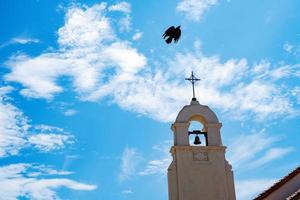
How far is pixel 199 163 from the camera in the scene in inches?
738

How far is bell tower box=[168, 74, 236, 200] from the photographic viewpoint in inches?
717

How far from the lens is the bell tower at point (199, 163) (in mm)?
18203

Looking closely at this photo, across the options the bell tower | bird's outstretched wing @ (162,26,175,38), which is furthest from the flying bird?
the bell tower

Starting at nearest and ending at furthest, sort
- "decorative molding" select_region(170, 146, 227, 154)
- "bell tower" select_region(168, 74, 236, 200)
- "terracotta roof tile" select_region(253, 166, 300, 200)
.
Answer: "terracotta roof tile" select_region(253, 166, 300, 200) → "bell tower" select_region(168, 74, 236, 200) → "decorative molding" select_region(170, 146, 227, 154)

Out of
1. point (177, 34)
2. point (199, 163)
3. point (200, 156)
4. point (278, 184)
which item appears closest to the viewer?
point (177, 34)

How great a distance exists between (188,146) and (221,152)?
1.25m

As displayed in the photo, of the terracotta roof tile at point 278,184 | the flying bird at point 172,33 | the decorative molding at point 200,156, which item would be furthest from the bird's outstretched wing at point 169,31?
the decorative molding at point 200,156

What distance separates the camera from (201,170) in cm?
1861

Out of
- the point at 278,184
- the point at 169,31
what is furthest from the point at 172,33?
the point at 278,184

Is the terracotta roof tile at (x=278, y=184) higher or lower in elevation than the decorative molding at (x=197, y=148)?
lower

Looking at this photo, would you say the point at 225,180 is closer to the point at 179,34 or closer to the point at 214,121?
the point at 214,121

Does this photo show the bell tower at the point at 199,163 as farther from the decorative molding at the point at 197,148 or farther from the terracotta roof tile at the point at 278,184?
the terracotta roof tile at the point at 278,184

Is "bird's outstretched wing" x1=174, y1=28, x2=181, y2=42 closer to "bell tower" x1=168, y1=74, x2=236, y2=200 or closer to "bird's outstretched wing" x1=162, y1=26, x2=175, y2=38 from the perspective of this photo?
"bird's outstretched wing" x1=162, y1=26, x2=175, y2=38

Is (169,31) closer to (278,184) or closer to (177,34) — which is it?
(177,34)
